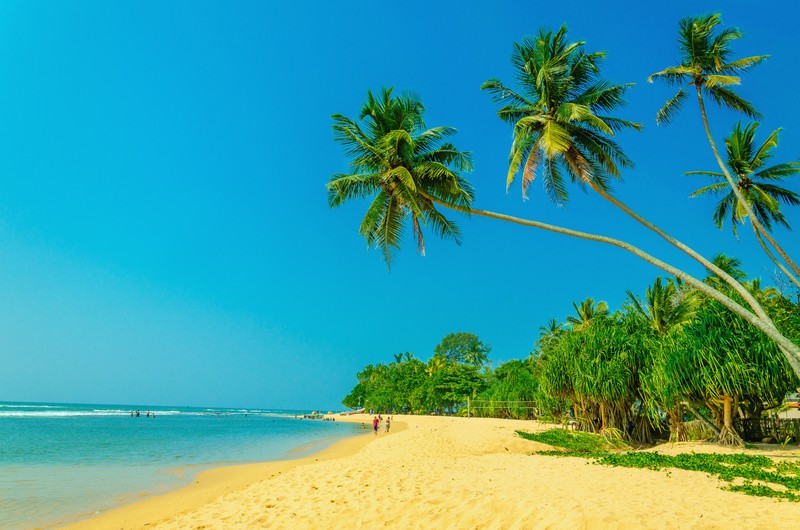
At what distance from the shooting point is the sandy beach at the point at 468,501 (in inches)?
251

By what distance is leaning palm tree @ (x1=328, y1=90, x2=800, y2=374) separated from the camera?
1332cm

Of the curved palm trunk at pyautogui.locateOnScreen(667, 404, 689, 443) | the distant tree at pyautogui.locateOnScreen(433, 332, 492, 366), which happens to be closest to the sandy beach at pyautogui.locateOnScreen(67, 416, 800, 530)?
the curved palm trunk at pyautogui.locateOnScreen(667, 404, 689, 443)

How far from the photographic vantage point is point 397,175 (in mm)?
13203

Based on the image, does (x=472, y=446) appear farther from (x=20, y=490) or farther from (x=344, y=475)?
(x=20, y=490)

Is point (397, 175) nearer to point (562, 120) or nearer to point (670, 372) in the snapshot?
point (562, 120)

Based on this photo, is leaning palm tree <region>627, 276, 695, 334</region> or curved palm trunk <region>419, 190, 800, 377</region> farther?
leaning palm tree <region>627, 276, 695, 334</region>

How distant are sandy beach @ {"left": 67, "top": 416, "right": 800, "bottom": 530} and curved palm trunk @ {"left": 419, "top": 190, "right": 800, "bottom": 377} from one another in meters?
3.09

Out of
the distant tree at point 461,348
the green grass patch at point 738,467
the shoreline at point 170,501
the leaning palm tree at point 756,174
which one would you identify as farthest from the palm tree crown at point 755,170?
the distant tree at point 461,348

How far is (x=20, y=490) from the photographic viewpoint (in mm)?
12484

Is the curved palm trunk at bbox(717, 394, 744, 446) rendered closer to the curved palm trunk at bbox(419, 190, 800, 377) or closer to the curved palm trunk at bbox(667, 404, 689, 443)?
the curved palm trunk at bbox(667, 404, 689, 443)

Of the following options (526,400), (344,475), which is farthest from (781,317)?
(526,400)

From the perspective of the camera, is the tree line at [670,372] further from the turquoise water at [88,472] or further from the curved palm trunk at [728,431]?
the turquoise water at [88,472]

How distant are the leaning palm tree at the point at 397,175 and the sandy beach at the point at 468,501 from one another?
6.47 meters

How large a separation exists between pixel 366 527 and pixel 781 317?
15.8 m
